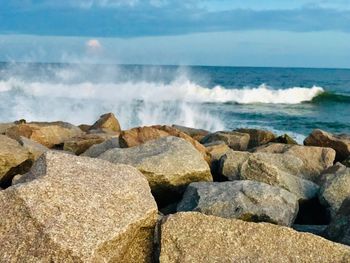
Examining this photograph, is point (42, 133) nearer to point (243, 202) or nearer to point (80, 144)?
point (80, 144)

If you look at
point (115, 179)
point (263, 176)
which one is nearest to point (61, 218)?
point (115, 179)

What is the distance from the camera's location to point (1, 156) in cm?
636

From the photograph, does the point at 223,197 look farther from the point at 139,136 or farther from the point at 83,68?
the point at 83,68

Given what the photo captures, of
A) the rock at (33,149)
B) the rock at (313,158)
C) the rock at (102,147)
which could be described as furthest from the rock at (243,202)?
the rock at (313,158)

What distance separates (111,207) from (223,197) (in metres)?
1.66

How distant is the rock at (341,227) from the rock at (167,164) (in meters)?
1.69

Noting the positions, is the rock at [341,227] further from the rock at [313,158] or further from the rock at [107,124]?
the rock at [107,124]

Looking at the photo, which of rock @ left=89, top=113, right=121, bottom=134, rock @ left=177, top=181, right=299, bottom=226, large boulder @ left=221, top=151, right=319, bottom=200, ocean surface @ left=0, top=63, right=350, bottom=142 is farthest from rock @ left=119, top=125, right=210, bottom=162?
ocean surface @ left=0, top=63, right=350, bottom=142

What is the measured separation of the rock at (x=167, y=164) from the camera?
5.93 meters

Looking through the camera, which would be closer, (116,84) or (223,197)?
(223,197)

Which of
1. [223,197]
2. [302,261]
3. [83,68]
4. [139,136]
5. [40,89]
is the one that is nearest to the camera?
[302,261]

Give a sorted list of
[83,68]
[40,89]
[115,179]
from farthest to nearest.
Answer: [83,68], [40,89], [115,179]

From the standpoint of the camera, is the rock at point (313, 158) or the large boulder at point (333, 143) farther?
the large boulder at point (333, 143)

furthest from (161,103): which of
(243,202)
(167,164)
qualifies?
(243,202)
